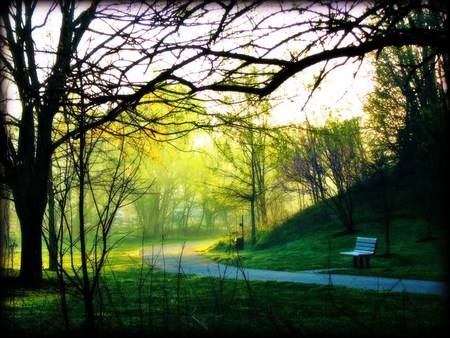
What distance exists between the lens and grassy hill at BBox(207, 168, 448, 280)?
39.3ft

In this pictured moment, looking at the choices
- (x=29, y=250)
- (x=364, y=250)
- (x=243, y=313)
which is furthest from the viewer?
(x=364, y=250)

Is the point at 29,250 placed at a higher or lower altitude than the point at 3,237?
lower

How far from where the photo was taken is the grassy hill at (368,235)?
11992mm

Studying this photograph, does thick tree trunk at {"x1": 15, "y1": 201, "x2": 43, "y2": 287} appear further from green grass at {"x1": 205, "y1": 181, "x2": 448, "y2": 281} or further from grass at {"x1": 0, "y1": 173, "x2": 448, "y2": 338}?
green grass at {"x1": 205, "y1": 181, "x2": 448, "y2": 281}

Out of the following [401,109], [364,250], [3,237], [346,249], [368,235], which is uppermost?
[401,109]

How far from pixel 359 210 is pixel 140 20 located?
20598mm

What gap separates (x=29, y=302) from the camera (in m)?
7.47

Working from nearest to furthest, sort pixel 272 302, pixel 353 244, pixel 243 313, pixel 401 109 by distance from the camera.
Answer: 1. pixel 243 313
2. pixel 272 302
3. pixel 353 244
4. pixel 401 109

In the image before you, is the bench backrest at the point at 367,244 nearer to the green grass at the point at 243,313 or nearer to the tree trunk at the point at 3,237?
the green grass at the point at 243,313

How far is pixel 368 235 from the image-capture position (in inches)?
737

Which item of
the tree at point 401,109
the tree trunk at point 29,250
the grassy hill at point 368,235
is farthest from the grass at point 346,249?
the tree trunk at point 29,250

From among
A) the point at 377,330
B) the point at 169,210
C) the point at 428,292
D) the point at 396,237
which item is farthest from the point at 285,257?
the point at 169,210

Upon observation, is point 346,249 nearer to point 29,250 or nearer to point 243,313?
point 243,313

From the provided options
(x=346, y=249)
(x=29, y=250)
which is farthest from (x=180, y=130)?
(x=346, y=249)
